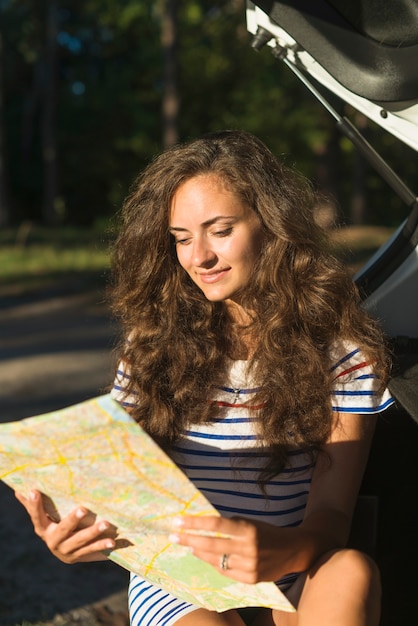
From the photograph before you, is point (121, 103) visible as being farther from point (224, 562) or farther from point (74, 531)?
point (224, 562)

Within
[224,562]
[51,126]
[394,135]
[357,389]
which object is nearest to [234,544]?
[224,562]

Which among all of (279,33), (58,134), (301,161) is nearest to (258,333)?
(279,33)

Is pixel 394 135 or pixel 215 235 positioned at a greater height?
pixel 394 135

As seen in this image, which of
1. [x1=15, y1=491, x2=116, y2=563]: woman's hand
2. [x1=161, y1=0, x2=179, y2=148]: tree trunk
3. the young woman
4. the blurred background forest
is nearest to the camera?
[x1=15, y1=491, x2=116, y2=563]: woman's hand

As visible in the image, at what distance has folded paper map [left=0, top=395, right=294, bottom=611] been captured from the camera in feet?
4.94

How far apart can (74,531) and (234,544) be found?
33cm

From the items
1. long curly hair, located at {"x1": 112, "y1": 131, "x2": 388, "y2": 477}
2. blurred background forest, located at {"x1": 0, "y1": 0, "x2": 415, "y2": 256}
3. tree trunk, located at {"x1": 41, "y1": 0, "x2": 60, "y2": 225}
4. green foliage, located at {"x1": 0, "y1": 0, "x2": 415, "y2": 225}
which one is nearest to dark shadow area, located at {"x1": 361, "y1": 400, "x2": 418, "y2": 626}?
long curly hair, located at {"x1": 112, "y1": 131, "x2": 388, "y2": 477}

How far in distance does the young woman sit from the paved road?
36 cm

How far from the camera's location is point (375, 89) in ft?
6.70

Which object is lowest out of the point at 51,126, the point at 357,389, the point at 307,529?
the point at 51,126

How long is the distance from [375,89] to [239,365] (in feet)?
2.29

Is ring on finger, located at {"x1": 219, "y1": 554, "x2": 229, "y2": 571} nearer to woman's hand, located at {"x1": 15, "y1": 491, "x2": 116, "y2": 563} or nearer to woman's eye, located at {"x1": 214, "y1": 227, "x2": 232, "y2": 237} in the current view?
woman's hand, located at {"x1": 15, "y1": 491, "x2": 116, "y2": 563}

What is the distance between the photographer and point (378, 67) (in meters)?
2.04

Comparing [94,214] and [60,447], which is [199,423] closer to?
[60,447]
